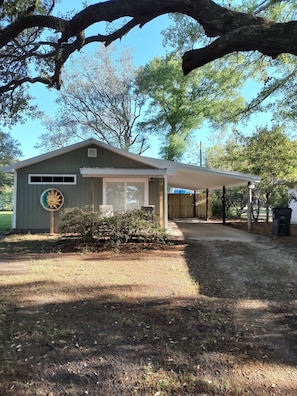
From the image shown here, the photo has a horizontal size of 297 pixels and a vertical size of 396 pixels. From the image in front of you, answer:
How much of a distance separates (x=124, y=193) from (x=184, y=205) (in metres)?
10.9

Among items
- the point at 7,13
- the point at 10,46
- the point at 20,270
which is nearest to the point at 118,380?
the point at 20,270

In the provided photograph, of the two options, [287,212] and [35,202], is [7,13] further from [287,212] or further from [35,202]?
[287,212]

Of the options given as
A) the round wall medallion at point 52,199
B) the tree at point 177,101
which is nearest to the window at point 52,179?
the round wall medallion at point 52,199

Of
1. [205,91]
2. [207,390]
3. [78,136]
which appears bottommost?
[207,390]

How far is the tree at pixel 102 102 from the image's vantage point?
30375 millimetres

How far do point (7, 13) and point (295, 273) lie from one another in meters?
7.15

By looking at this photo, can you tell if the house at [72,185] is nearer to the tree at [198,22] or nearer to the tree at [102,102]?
the tree at [198,22]

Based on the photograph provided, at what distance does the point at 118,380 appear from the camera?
256 centimetres

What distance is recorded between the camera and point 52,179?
13383 millimetres

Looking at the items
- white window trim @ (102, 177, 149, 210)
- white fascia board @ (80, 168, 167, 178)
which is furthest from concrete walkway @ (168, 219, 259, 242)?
white fascia board @ (80, 168, 167, 178)

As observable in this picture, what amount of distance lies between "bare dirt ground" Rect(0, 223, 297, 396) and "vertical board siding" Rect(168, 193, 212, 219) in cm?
1659

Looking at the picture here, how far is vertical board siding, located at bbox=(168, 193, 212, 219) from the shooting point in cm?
2348

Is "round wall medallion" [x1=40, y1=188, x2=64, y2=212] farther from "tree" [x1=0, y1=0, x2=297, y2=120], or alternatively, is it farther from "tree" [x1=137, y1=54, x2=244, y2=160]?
"tree" [x1=137, y1=54, x2=244, y2=160]

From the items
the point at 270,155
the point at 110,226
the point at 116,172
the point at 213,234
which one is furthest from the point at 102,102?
the point at 110,226
